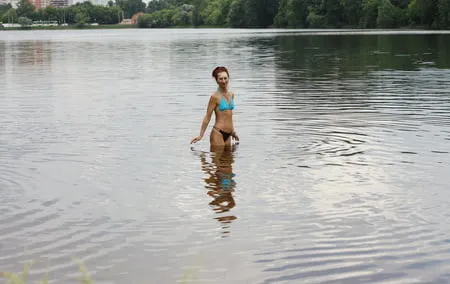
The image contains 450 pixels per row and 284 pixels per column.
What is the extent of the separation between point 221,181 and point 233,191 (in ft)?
2.32

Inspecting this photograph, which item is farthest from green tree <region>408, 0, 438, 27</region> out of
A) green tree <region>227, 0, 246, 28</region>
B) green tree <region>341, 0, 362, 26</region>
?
green tree <region>227, 0, 246, 28</region>

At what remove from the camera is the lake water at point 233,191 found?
7.04 m

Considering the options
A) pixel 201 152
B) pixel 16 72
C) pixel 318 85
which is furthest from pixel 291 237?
pixel 16 72

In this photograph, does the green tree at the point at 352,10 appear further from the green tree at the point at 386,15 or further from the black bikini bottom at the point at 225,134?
the black bikini bottom at the point at 225,134

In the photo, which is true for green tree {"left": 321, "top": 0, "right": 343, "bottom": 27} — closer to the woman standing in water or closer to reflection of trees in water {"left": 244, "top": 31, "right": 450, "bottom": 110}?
reflection of trees in water {"left": 244, "top": 31, "right": 450, "bottom": 110}

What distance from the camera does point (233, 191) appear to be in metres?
9.95

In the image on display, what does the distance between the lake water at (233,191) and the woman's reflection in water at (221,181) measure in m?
0.02

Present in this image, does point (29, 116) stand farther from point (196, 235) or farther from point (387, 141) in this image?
point (196, 235)

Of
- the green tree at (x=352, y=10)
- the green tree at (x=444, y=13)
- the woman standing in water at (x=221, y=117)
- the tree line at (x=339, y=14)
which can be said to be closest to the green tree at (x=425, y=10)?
the tree line at (x=339, y=14)

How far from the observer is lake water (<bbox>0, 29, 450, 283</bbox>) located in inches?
277

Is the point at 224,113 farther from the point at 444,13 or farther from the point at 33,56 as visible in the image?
the point at 444,13

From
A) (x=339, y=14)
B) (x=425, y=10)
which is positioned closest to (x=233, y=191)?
(x=425, y=10)

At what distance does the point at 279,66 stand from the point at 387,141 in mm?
22311

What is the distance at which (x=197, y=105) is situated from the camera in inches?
799
